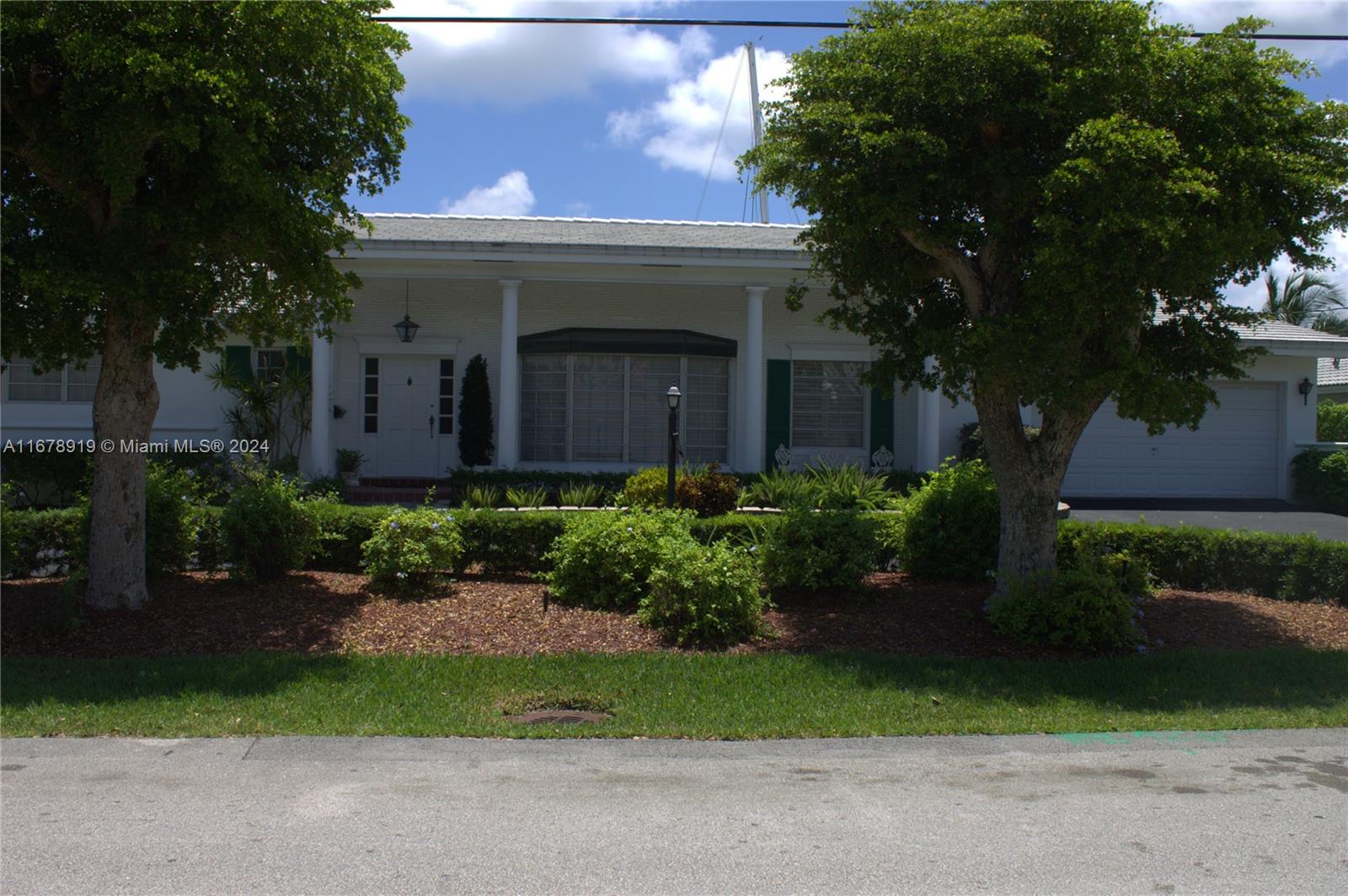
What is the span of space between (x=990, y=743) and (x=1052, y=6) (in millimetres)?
5577

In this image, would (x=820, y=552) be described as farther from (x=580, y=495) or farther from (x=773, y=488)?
(x=580, y=495)

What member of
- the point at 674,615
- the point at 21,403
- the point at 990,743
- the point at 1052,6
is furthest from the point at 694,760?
the point at 21,403

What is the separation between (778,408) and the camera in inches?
661

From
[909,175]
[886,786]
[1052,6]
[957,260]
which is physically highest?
[1052,6]

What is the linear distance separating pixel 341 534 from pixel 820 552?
4777mm

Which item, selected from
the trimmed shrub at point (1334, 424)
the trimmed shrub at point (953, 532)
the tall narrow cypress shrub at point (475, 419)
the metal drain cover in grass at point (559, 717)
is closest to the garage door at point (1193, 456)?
the trimmed shrub at point (953, 532)

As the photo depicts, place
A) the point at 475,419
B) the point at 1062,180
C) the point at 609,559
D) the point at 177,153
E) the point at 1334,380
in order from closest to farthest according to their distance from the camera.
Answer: the point at 1062,180 < the point at 177,153 < the point at 609,559 < the point at 475,419 < the point at 1334,380

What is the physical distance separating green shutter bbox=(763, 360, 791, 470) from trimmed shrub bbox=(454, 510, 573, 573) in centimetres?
739

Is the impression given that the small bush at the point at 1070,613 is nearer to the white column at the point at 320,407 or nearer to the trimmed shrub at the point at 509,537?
the trimmed shrub at the point at 509,537

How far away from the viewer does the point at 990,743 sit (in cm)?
577

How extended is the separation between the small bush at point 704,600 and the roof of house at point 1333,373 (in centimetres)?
2581

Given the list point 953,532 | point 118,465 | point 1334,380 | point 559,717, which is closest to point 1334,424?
point 1334,380

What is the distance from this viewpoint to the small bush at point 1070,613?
7723mm

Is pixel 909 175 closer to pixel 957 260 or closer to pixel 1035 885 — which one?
pixel 957 260
